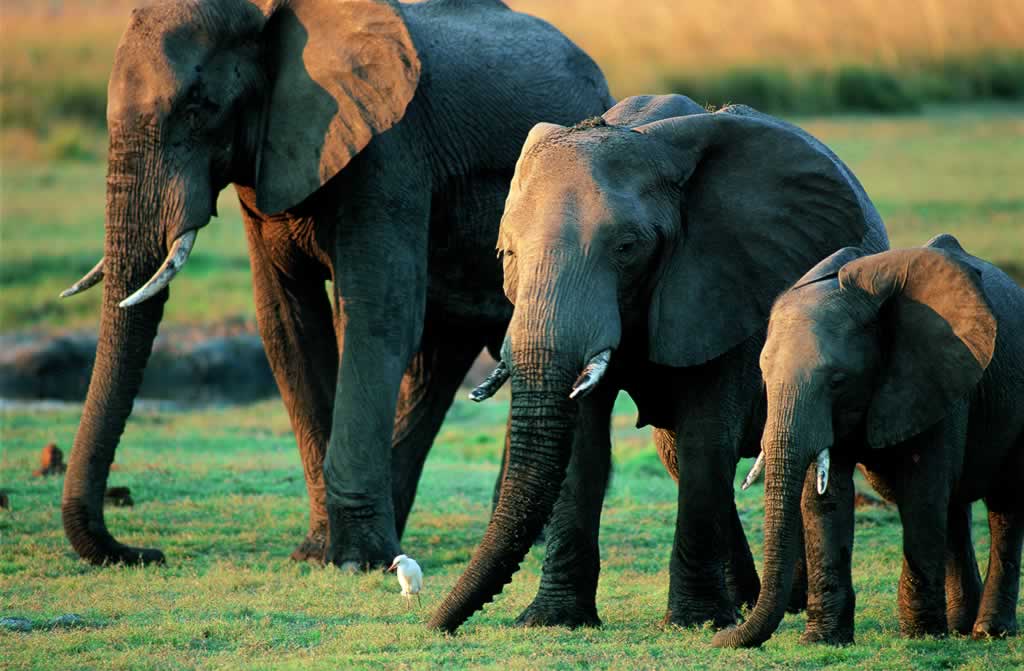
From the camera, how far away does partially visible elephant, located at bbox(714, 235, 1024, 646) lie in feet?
23.6

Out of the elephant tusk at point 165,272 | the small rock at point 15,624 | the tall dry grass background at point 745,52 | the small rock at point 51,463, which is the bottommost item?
the small rock at point 15,624

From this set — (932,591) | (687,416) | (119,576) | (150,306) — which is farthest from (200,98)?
(932,591)

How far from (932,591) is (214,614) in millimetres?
2943

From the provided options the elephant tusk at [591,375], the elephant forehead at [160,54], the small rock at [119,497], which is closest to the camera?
the elephant tusk at [591,375]

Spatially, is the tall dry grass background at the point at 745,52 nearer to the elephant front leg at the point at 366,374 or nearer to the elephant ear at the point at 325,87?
the elephant ear at the point at 325,87

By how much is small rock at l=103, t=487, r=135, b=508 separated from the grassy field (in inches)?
286

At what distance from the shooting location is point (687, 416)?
25.7 feet

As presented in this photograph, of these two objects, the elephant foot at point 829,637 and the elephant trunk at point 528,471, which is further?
the elephant foot at point 829,637

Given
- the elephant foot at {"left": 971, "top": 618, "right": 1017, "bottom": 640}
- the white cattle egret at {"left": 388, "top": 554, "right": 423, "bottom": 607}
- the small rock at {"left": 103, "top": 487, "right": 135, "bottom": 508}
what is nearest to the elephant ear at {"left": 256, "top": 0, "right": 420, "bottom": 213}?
the white cattle egret at {"left": 388, "top": 554, "right": 423, "bottom": 607}

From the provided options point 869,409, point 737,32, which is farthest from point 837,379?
point 737,32

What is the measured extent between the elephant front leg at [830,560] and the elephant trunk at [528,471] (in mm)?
1073

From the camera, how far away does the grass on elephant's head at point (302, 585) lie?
24.0 feet

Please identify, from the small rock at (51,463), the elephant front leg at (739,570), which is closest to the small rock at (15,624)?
the elephant front leg at (739,570)

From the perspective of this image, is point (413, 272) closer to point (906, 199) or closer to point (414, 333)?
point (414, 333)
